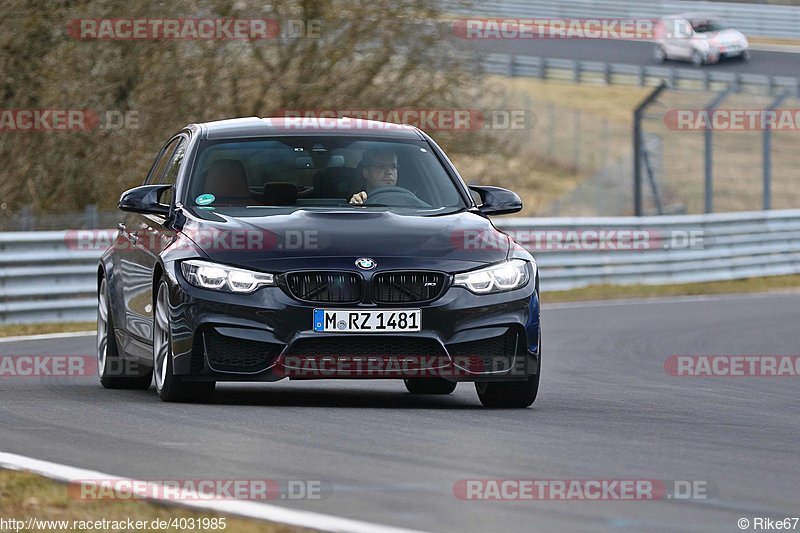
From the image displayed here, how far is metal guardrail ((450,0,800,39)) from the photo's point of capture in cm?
5956

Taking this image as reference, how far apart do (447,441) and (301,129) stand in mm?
3154

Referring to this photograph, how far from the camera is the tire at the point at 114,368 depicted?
36.3ft

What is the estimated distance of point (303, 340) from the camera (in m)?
9.02

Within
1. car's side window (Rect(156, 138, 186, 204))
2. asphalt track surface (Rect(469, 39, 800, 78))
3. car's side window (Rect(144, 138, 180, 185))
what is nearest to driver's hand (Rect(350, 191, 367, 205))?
car's side window (Rect(156, 138, 186, 204))

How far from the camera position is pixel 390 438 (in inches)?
312

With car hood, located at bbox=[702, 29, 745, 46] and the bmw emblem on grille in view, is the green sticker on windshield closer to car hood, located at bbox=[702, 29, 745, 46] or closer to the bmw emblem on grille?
the bmw emblem on grille

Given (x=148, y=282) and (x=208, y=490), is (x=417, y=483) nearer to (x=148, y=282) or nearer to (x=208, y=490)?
(x=208, y=490)

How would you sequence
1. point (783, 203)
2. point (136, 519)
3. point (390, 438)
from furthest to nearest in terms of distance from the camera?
point (783, 203) < point (390, 438) < point (136, 519)

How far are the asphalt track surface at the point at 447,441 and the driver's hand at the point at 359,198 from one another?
1146 mm

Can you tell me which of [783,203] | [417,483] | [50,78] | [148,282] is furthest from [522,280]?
[783,203]

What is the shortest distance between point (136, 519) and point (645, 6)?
56903mm

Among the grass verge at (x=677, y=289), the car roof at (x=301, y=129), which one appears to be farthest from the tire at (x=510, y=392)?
the grass verge at (x=677, y=289)

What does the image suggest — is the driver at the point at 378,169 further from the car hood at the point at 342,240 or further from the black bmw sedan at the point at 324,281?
the car hood at the point at 342,240

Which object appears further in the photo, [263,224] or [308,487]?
[263,224]
